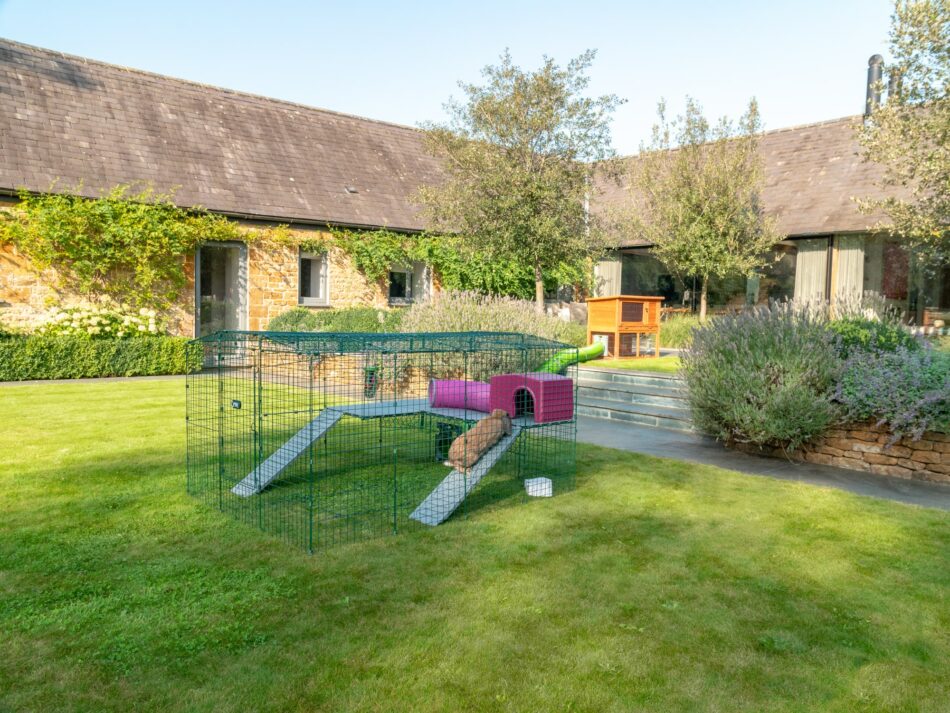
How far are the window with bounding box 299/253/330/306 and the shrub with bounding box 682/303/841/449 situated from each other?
12.7 metres

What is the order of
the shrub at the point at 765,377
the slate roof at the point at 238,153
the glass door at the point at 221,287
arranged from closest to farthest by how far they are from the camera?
the shrub at the point at 765,377, the slate roof at the point at 238,153, the glass door at the point at 221,287

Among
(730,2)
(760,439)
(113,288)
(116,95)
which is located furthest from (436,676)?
(116,95)

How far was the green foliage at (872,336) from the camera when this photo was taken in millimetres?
7900

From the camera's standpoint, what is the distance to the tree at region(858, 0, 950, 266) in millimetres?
12266

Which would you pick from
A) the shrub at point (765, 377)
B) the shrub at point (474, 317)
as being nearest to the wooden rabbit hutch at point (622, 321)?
the shrub at point (474, 317)

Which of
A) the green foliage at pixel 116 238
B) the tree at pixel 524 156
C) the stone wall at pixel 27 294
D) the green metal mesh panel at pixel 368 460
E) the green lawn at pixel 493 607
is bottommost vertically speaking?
the green lawn at pixel 493 607

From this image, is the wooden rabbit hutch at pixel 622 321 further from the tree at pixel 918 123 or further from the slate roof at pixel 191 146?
the slate roof at pixel 191 146

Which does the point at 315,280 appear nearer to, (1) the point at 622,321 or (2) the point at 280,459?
(1) the point at 622,321

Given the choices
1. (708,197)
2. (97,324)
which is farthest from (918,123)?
(97,324)

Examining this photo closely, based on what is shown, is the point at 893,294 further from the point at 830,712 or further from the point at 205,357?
the point at 830,712

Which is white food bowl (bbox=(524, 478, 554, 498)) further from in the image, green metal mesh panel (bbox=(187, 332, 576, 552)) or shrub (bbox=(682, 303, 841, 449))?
shrub (bbox=(682, 303, 841, 449))

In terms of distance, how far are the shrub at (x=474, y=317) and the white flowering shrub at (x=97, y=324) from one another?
19.0ft

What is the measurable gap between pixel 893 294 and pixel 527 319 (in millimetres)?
11384

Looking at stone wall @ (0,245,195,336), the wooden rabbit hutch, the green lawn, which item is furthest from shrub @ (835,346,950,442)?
stone wall @ (0,245,195,336)
